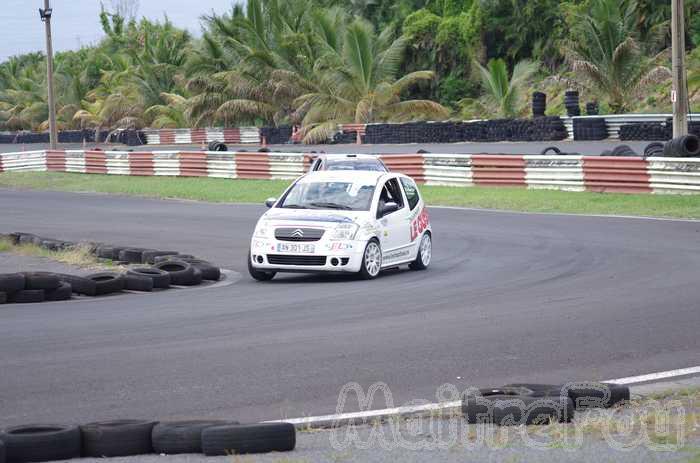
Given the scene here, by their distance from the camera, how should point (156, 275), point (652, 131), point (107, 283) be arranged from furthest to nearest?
point (652, 131), point (156, 275), point (107, 283)

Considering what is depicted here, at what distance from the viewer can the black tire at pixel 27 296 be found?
43.3ft

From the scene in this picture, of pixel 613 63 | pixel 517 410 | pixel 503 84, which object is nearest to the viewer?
pixel 517 410

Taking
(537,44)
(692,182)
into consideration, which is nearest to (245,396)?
(692,182)

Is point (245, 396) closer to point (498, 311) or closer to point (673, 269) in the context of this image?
point (498, 311)

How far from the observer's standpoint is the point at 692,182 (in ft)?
83.9

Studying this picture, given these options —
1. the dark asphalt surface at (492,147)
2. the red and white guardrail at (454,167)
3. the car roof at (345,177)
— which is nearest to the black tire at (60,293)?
the car roof at (345,177)

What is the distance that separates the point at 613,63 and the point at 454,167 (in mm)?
17865

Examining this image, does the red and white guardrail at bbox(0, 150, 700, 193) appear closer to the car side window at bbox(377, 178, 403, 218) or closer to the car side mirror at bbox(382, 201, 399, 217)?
the car side window at bbox(377, 178, 403, 218)

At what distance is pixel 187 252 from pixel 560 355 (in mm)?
11121

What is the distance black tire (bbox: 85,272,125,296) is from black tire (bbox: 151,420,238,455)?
782 cm

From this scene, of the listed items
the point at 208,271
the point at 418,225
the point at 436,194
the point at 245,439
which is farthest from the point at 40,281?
the point at 436,194

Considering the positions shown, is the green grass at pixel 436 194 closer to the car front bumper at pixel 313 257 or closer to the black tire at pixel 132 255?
the car front bumper at pixel 313 257

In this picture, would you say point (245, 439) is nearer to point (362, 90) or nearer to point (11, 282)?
point (11, 282)

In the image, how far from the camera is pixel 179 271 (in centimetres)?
1508
